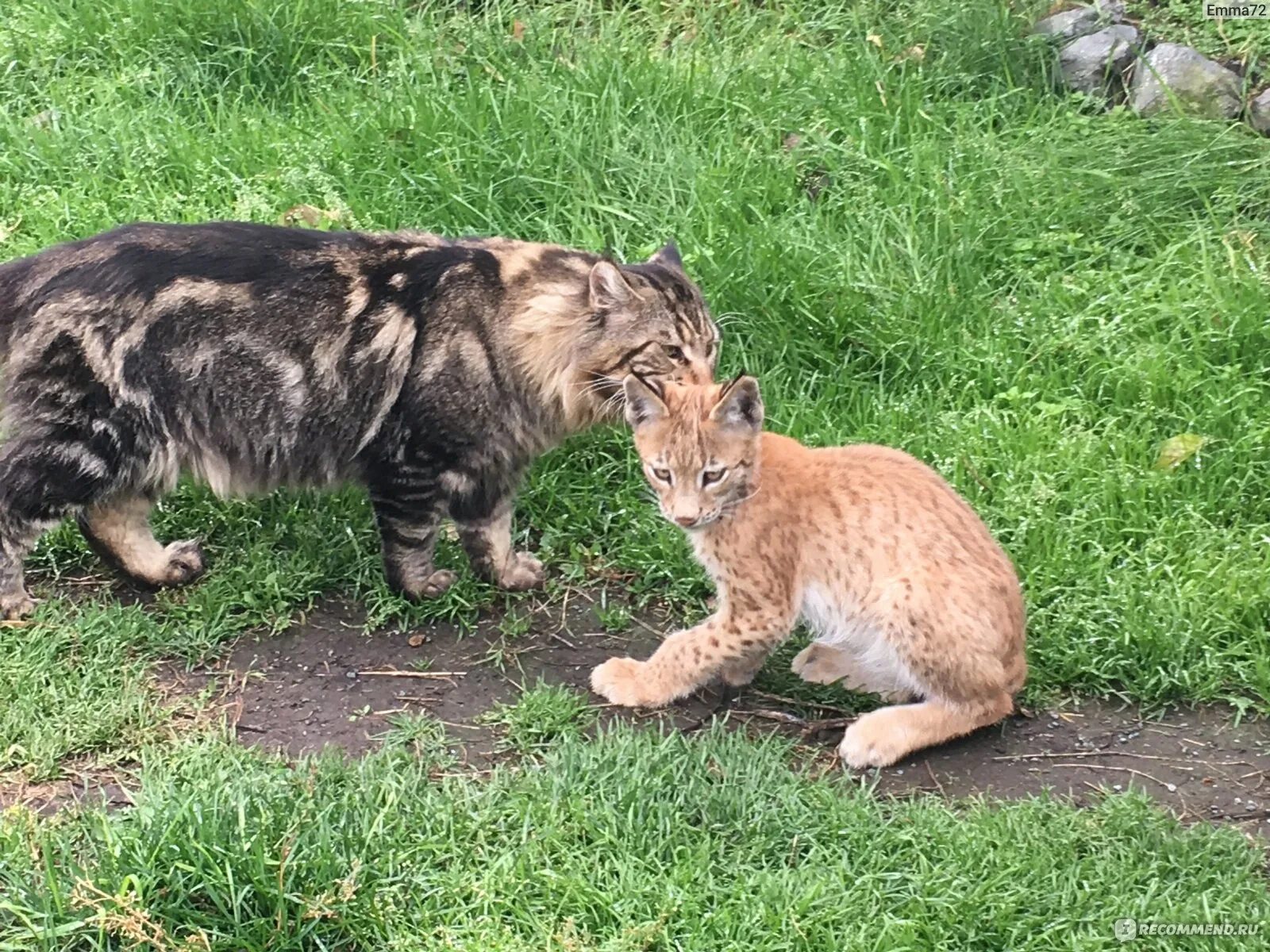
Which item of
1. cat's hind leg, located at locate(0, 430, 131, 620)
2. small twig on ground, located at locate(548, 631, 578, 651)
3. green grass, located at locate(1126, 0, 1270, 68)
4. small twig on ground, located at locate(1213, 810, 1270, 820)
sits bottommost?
small twig on ground, located at locate(1213, 810, 1270, 820)

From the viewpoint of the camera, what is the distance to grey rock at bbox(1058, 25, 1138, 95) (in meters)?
6.88

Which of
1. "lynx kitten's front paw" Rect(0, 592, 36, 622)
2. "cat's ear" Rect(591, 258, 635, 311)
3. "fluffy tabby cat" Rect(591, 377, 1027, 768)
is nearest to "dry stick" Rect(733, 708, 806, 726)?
"fluffy tabby cat" Rect(591, 377, 1027, 768)

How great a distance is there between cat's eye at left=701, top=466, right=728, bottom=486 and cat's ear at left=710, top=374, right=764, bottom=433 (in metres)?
0.14

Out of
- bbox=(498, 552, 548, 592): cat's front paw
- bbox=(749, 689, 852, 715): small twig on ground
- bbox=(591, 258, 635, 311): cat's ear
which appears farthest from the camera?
bbox=(498, 552, 548, 592): cat's front paw

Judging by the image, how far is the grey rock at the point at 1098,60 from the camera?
6.88 metres

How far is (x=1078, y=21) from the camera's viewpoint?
706 cm

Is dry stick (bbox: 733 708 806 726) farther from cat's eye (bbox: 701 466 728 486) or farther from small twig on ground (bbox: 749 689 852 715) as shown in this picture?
cat's eye (bbox: 701 466 728 486)

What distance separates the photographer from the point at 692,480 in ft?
13.9

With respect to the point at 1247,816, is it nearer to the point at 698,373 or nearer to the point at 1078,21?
the point at 698,373

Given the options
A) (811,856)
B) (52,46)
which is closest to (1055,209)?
(811,856)

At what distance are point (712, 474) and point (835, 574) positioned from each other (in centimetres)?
49

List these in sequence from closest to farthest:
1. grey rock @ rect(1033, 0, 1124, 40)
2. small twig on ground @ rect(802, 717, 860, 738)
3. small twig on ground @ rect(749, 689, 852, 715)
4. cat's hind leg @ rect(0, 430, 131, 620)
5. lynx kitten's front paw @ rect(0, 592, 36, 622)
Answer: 1. small twig on ground @ rect(802, 717, 860, 738)
2. small twig on ground @ rect(749, 689, 852, 715)
3. cat's hind leg @ rect(0, 430, 131, 620)
4. lynx kitten's front paw @ rect(0, 592, 36, 622)
5. grey rock @ rect(1033, 0, 1124, 40)

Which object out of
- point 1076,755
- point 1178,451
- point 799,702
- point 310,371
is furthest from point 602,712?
point 1178,451

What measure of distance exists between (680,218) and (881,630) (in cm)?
264
